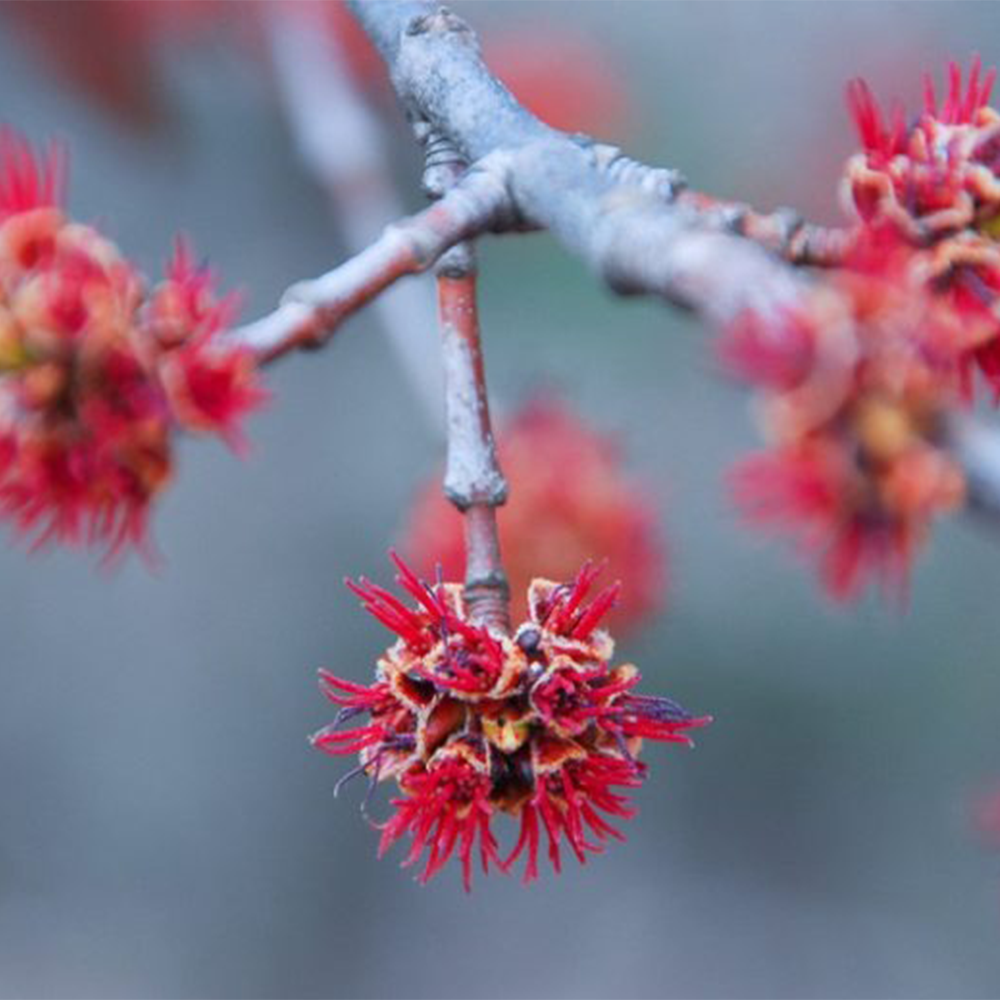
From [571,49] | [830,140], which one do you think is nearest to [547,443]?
[571,49]

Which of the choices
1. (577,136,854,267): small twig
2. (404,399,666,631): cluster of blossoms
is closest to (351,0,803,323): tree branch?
(577,136,854,267): small twig

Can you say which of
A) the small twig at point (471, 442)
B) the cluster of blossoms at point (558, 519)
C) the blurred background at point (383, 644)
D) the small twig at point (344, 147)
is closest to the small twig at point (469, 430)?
the small twig at point (471, 442)

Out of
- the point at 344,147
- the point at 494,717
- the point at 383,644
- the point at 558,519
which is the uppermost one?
the point at 344,147

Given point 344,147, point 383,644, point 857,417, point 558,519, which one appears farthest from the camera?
point 383,644

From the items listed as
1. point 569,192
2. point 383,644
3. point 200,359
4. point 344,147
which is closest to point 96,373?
point 200,359

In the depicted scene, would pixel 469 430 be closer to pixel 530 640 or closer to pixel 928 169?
pixel 530 640

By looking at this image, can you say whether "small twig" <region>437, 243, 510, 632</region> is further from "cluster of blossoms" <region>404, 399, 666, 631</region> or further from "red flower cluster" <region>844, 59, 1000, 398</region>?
"cluster of blossoms" <region>404, 399, 666, 631</region>

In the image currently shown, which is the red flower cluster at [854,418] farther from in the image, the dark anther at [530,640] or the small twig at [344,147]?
the small twig at [344,147]
